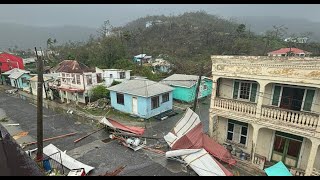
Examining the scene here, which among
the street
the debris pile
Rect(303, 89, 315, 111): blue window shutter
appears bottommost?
the street

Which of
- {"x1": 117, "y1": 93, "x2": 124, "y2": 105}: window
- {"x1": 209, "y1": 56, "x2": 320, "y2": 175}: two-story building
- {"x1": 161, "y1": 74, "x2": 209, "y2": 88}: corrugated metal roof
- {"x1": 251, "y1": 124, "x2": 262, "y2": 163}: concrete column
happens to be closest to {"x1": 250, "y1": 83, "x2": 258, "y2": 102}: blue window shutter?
{"x1": 209, "y1": 56, "x2": 320, "y2": 175}: two-story building

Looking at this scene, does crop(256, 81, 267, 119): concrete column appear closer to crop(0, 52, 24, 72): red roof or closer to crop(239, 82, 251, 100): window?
crop(239, 82, 251, 100): window

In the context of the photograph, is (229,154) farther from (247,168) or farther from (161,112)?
(161,112)

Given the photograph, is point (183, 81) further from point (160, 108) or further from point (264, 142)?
point (264, 142)

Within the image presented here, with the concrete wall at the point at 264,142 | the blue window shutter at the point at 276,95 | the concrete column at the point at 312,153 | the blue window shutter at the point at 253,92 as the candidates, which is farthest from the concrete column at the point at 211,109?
the concrete column at the point at 312,153

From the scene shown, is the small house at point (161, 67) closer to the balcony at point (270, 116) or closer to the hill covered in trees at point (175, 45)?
the hill covered in trees at point (175, 45)

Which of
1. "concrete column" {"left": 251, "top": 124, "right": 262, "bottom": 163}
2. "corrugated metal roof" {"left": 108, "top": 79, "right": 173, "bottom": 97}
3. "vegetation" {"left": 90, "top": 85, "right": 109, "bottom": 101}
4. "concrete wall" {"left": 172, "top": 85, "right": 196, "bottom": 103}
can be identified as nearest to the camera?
"concrete column" {"left": 251, "top": 124, "right": 262, "bottom": 163}

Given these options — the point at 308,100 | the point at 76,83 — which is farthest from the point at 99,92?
the point at 308,100
